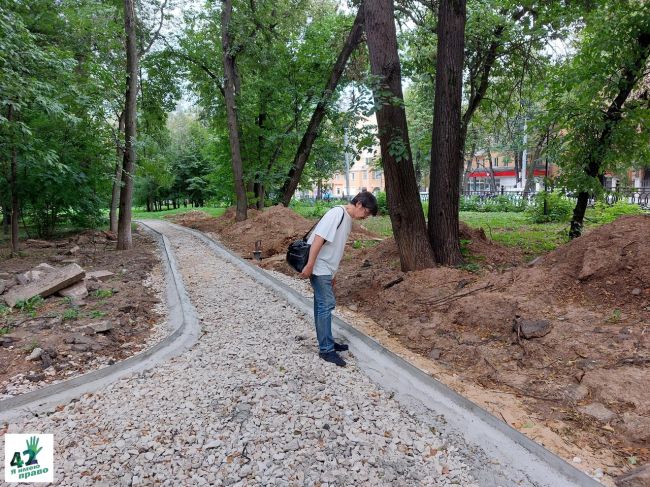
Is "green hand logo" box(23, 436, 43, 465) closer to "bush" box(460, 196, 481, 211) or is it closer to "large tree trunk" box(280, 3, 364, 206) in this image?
"large tree trunk" box(280, 3, 364, 206)

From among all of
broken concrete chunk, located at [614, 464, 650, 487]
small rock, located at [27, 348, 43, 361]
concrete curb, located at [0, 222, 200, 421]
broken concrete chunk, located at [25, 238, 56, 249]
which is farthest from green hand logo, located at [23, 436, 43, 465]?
broken concrete chunk, located at [25, 238, 56, 249]

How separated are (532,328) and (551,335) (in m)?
0.19

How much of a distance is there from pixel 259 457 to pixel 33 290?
516cm

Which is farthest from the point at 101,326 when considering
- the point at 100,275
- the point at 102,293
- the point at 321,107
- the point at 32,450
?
the point at 321,107

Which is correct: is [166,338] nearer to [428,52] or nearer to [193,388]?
[193,388]

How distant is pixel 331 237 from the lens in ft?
11.9

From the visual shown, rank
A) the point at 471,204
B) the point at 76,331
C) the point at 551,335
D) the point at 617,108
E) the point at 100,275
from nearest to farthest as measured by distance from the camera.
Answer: the point at 551,335
the point at 76,331
the point at 617,108
the point at 100,275
the point at 471,204

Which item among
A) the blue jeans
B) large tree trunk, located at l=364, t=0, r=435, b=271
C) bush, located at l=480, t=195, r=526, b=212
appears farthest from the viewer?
bush, located at l=480, t=195, r=526, b=212

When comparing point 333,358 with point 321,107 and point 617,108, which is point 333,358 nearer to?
point 617,108

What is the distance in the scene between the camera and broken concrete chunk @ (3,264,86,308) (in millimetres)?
5750

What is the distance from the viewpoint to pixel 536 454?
2.53 metres

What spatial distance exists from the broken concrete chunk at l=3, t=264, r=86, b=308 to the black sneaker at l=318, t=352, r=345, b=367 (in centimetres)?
452

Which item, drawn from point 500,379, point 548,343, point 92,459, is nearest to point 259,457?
point 92,459

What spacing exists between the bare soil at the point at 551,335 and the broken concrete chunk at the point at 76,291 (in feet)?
12.9
